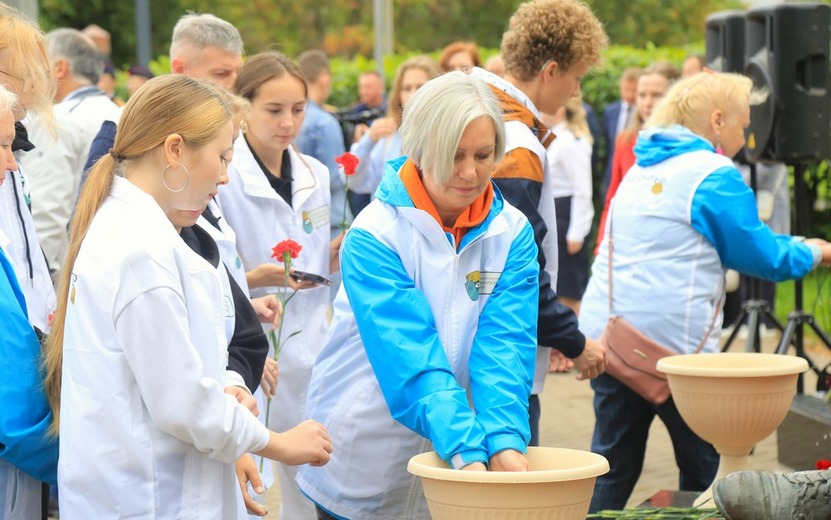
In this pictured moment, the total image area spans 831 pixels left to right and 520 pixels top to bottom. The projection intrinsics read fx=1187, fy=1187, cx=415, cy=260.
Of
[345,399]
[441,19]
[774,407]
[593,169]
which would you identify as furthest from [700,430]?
[441,19]

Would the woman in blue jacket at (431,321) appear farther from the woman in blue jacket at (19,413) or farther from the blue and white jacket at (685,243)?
the blue and white jacket at (685,243)

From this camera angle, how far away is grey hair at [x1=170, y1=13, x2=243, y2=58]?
14.4 feet

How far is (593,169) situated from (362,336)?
8.77 m

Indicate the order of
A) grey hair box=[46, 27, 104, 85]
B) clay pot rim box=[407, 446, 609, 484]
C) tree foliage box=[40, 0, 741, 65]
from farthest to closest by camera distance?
1. tree foliage box=[40, 0, 741, 65]
2. grey hair box=[46, 27, 104, 85]
3. clay pot rim box=[407, 446, 609, 484]

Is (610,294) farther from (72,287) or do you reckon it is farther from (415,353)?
(72,287)

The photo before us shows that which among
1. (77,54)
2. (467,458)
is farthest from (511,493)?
(77,54)

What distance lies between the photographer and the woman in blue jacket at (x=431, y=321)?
8.98 ft

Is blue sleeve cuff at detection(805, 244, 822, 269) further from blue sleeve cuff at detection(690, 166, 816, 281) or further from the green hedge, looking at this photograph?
the green hedge

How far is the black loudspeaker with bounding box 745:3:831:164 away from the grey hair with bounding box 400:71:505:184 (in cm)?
400

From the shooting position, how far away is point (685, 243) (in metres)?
4.28

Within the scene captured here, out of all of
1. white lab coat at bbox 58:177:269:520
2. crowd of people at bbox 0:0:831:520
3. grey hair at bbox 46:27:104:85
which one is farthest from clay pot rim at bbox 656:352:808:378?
grey hair at bbox 46:27:104:85

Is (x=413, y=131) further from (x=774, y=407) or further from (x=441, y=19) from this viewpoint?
(x=441, y=19)

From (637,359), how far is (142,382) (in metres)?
2.34

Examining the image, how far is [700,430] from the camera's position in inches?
147
